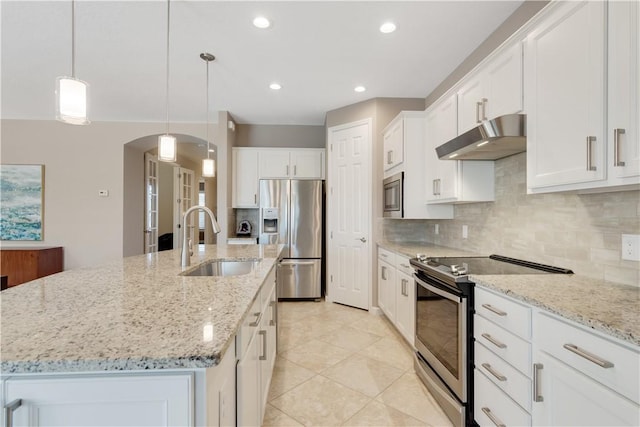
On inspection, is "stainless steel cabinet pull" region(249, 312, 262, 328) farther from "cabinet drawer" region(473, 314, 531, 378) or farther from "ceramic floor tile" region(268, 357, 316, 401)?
"cabinet drawer" region(473, 314, 531, 378)

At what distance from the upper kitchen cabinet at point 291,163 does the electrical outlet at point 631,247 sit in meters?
3.52

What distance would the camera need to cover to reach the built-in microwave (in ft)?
9.91

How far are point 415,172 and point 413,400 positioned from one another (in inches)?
78.7

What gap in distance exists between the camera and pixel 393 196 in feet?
10.5

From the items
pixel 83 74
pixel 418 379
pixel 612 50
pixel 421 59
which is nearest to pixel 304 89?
pixel 421 59

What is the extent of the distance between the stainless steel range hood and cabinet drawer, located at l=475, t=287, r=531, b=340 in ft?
2.89

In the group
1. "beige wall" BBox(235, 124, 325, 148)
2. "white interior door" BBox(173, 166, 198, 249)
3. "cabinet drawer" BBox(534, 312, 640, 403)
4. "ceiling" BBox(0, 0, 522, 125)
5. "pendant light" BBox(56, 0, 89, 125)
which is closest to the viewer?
"cabinet drawer" BBox(534, 312, 640, 403)

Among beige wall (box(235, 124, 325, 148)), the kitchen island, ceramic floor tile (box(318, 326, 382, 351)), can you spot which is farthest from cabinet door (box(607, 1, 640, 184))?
beige wall (box(235, 124, 325, 148))

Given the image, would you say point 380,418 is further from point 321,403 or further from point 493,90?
point 493,90

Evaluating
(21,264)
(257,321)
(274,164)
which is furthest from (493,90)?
(21,264)

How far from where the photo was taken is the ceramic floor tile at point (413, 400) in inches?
70.1

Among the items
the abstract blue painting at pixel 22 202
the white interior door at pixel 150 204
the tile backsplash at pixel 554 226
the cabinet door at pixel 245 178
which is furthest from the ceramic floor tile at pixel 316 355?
the abstract blue painting at pixel 22 202

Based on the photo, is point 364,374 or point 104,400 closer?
point 104,400

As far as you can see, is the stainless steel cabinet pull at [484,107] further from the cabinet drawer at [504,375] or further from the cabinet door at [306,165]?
the cabinet door at [306,165]
